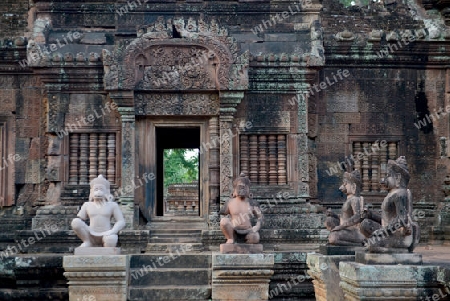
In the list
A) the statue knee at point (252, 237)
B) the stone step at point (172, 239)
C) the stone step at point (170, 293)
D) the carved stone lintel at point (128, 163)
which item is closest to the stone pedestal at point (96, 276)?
the stone step at point (170, 293)

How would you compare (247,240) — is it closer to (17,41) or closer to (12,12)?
(17,41)

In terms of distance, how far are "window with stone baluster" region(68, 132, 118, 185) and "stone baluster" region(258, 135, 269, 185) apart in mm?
2255

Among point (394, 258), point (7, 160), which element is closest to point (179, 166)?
point (7, 160)

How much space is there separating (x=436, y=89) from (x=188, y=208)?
9844mm

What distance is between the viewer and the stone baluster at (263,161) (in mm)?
11453

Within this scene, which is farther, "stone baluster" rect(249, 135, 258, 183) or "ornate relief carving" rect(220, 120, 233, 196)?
"stone baluster" rect(249, 135, 258, 183)

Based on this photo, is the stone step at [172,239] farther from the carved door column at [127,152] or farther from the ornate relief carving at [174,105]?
the ornate relief carving at [174,105]

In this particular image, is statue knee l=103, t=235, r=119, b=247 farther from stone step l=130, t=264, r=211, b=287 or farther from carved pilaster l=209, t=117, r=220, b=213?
carved pilaster l=209, t=117, r=220, b=213

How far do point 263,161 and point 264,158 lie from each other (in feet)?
0.16

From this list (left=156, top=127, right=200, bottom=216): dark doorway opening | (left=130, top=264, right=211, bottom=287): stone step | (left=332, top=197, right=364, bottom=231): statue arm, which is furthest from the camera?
(left=156, top=127, right=200, bottom=216): dark doorway opening

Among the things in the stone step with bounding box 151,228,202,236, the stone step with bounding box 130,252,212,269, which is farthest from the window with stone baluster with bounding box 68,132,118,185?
the stone step with bounding box 130,252,212,269

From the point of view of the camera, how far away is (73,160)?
1150 cm

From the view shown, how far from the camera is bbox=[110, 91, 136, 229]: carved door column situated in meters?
11.1

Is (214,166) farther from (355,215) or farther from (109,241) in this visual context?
(355,215)
